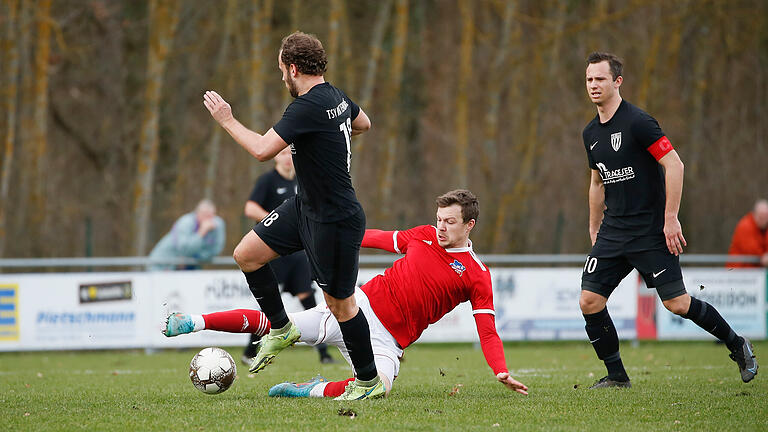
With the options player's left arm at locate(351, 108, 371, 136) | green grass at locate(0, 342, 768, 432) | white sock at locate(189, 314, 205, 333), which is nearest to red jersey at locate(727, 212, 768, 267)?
green grass at locate(0, 342, 768, 432)

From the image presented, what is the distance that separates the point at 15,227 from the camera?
1586 cm

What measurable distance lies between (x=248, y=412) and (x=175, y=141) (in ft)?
57.3

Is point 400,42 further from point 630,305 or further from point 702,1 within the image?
point 630,305

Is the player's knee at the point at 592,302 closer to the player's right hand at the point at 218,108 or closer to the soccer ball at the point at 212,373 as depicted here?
the soccer ball at the point at 212,373

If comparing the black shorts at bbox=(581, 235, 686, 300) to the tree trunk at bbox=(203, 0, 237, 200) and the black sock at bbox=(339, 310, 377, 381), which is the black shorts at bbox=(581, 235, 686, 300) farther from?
the tree trunk at bbox=(203, 0, 237, 200)

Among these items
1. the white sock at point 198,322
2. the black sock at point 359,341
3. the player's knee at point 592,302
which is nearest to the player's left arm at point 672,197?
the player's knee at point 592,302

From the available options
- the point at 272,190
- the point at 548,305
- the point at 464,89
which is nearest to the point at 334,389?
the point at 272,190

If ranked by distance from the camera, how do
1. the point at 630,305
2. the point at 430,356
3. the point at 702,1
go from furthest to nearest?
1. the point at 702,1
2. the point at 630,305
3. the point at 430,356

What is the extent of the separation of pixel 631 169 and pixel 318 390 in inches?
108

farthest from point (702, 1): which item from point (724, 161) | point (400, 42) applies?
point (400, 42)

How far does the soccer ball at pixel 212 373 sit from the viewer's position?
5.96 meters

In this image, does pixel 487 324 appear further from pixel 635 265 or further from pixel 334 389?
pixel 635 265

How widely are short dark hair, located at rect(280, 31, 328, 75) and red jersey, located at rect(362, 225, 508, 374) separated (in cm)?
133

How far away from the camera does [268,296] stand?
6082mm
